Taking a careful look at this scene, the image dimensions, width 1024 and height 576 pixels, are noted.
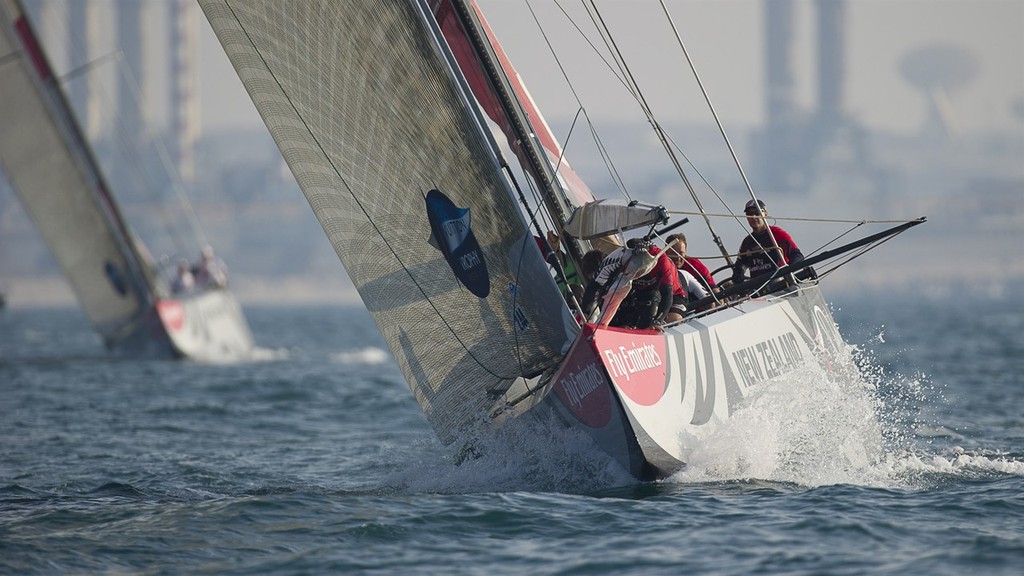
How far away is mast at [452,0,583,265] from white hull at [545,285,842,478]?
3.10 feet

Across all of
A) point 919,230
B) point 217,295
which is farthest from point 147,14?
point 217,295

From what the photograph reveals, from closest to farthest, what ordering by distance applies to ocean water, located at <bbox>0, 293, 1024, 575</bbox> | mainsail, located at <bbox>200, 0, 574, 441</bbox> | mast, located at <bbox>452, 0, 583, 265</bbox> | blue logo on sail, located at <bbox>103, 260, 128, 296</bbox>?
ocean water, located at <bbox>0, 293, 1024, 575</bbox>, mainsail, located at <bbox>200, 0, 574, 441</bbox>, mast, located at <bbox>452, 0, 583, 265</bbox>, blue logo on sail, located at <bbox>103, 260, 128, 296</bbox>

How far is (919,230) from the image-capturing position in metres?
107

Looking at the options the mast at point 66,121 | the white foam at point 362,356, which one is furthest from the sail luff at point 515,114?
the white foam at point 362,356

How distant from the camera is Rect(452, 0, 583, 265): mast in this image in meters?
7.18

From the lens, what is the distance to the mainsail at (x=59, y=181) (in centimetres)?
1661

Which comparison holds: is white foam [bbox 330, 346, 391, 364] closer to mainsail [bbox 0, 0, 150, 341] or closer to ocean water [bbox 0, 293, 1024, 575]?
mainsail [bbox 0, 0, 150, 341]

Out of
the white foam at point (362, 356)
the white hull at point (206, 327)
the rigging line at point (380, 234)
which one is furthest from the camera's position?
the white foam at point (362, 356)

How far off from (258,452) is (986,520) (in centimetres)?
476

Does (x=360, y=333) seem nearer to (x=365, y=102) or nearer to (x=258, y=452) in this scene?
(x=258, y=452)

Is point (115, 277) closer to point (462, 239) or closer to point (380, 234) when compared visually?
point (380, 234)

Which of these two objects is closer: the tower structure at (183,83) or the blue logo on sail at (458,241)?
the blue logo on sail at (458,241)

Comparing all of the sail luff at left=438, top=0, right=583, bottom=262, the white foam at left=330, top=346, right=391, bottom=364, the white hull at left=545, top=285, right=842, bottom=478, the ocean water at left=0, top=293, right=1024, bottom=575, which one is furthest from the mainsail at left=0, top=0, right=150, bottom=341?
the white hull at left=545, top=285, right=842, bottom=478

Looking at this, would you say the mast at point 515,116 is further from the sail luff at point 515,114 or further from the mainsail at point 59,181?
the mainsail at point 59,181
